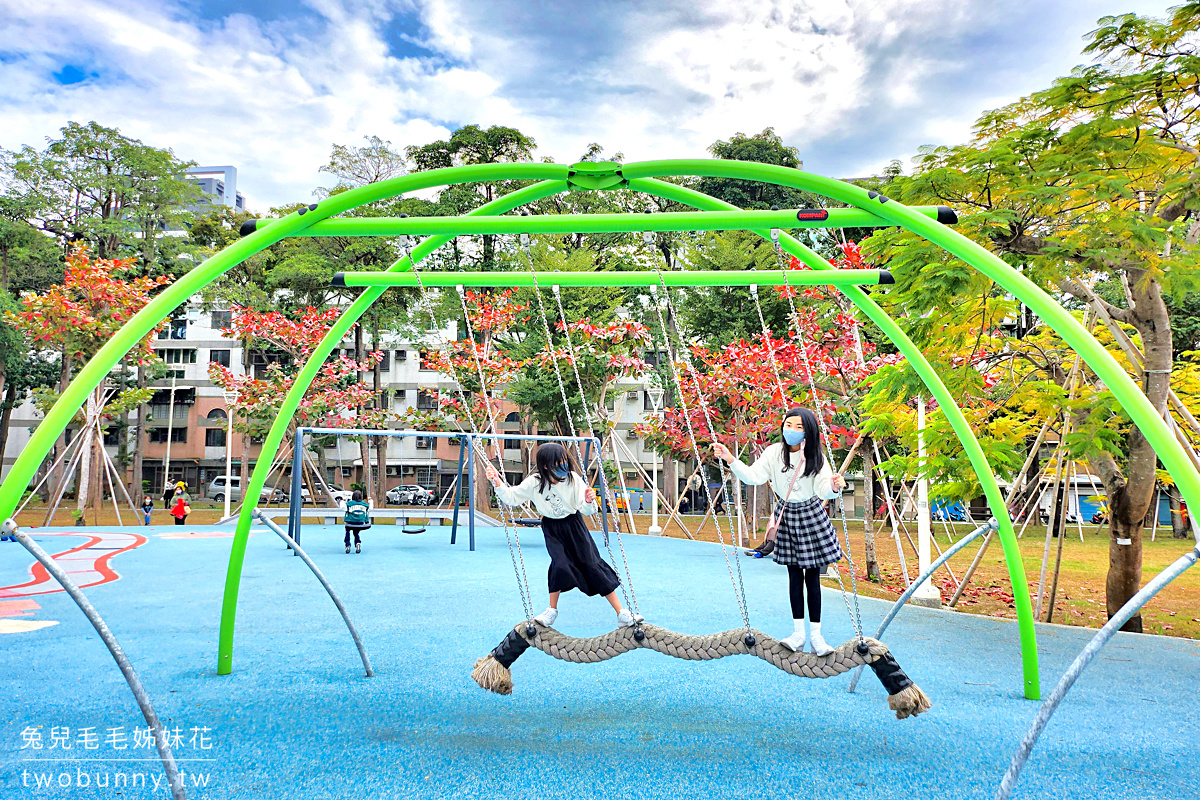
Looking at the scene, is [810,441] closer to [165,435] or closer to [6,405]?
[6,405]

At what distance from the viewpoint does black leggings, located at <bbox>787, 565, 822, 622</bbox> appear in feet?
13.3

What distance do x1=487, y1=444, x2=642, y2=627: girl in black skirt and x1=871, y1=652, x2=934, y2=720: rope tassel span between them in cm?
146

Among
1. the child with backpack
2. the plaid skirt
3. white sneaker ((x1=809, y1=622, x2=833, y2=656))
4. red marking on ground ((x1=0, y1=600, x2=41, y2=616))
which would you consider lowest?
red marking on ground ((x1=0, y1=600, x2=41, y2=616))

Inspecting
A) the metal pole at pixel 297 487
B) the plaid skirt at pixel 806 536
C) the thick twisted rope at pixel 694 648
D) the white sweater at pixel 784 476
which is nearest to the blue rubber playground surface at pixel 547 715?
the thick twisted rope at pixel 694 648

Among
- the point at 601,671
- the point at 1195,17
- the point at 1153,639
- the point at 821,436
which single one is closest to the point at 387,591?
the point at 601,671

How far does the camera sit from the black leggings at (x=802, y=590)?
404 cm

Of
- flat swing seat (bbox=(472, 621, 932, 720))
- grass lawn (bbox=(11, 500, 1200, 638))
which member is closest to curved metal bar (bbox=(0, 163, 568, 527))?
flat swing seat (bbox=(472, 621, 932, 720))

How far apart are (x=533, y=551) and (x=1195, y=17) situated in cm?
1096

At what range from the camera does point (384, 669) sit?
5.02 meters

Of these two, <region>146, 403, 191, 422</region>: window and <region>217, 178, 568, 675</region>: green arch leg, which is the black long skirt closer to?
<region>217, 178, 568, 675</region>: green arch leg

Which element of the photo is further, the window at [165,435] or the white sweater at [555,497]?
the window at [165,435]

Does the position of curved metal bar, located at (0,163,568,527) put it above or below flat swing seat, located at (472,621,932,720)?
above

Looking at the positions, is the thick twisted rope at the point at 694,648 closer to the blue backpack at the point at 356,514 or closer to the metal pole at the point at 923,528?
the metal pole at the point at 923,528

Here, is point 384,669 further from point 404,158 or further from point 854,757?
point 404,158
